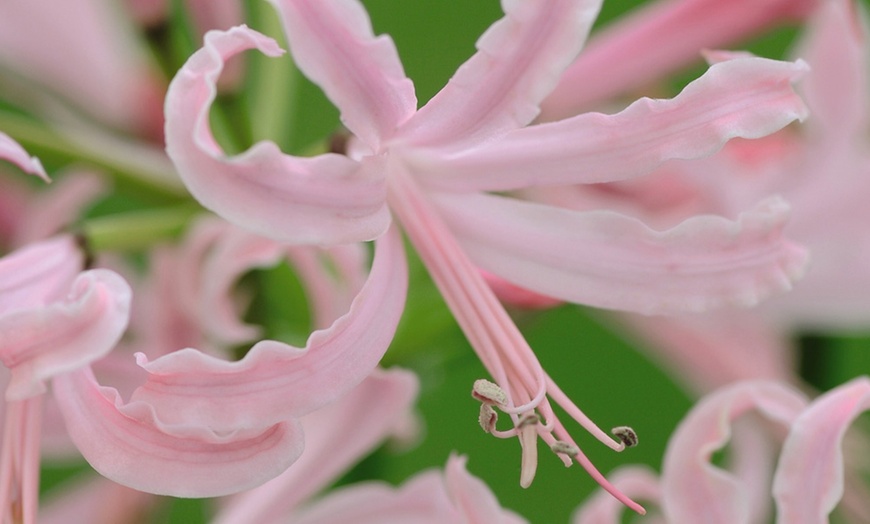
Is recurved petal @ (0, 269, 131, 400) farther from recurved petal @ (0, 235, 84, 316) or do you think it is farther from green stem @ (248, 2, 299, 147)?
green stem @ (248, 2, 299, 147)

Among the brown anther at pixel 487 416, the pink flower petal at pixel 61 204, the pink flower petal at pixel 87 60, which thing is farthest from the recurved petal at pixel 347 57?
the pink flower petal at pixel 87 60

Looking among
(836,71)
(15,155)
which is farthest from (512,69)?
(836,71)

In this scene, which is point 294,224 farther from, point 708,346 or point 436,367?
point 708,346

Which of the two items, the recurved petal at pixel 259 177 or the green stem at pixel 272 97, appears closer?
the recurved petal at pixel 259 177

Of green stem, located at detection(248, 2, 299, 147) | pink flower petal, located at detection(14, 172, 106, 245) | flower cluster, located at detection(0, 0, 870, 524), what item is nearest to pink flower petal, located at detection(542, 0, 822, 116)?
flower cluster, located at detection(0, 0, 870, 524)

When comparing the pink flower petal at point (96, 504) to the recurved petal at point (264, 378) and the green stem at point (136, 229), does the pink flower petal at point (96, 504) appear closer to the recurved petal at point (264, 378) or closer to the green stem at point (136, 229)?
the green stem at point (136, 229)
